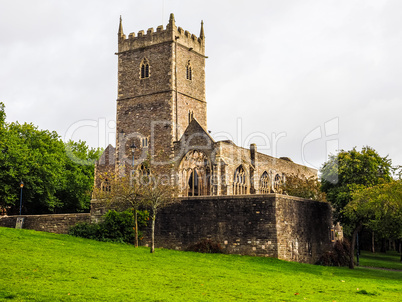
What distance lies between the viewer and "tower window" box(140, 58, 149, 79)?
4735 centimetres

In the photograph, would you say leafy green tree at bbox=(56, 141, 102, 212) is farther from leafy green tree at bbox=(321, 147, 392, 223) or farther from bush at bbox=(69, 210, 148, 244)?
leafy green tree at bbox=(321, 147, 392, 223)

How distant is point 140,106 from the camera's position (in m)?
46.7

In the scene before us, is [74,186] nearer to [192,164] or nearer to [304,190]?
[192,164]

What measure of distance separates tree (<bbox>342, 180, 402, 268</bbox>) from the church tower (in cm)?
1850

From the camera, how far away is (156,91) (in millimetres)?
46125

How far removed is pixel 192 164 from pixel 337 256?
14.7 metres

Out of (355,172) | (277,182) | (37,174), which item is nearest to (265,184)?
(277,182)

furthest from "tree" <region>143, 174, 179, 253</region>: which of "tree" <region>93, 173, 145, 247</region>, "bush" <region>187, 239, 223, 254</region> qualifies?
"bush" <region>187, 239, 223, 254</region>

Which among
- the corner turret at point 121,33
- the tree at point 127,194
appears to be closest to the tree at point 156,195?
the tree at point 127,194

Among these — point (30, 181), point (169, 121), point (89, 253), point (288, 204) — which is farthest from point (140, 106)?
point (89, 253)

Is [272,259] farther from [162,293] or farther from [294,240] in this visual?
[162,293]

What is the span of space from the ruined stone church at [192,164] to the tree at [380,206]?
112 inches

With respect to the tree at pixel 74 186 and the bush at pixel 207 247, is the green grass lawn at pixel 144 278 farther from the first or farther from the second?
the tree at pixel 74 186

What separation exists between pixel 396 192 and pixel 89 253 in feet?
49.2
